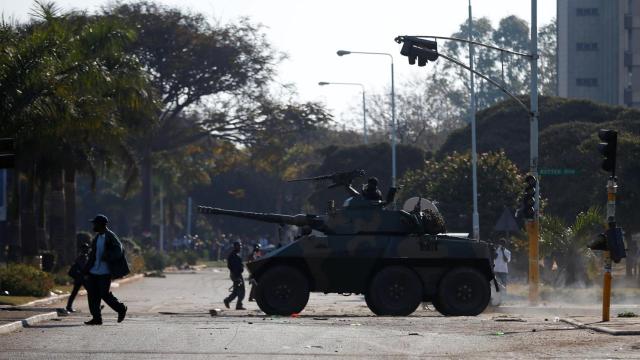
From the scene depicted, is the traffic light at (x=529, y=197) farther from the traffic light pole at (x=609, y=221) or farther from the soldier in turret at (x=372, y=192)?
the traffic light pole at (x=609, y=221)

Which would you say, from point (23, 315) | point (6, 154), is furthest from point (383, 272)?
point (6, 154)

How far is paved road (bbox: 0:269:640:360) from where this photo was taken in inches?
619

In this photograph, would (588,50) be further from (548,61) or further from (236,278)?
(236,278)

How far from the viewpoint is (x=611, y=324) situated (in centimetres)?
2122

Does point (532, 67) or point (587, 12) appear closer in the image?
point (532, 67)

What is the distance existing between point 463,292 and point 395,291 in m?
1.28

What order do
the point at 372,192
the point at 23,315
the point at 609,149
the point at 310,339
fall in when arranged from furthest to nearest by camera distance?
the point at 372,192 → the point at 23,315 → the point at 609,149 → the point at 310,339

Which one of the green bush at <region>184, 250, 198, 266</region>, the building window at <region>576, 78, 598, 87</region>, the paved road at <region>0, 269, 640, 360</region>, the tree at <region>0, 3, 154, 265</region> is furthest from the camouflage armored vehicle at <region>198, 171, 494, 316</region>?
the building window at <region>576, 78, 598, 87</region>

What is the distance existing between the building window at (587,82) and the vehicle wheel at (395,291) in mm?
76042

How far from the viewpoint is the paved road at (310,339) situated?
1571cm

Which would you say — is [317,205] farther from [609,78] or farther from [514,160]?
[609,78]

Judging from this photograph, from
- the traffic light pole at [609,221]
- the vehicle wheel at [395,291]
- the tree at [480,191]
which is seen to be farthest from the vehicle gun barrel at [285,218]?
the tree at [480,191]

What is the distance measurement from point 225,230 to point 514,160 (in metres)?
44.3

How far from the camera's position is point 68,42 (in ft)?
114
